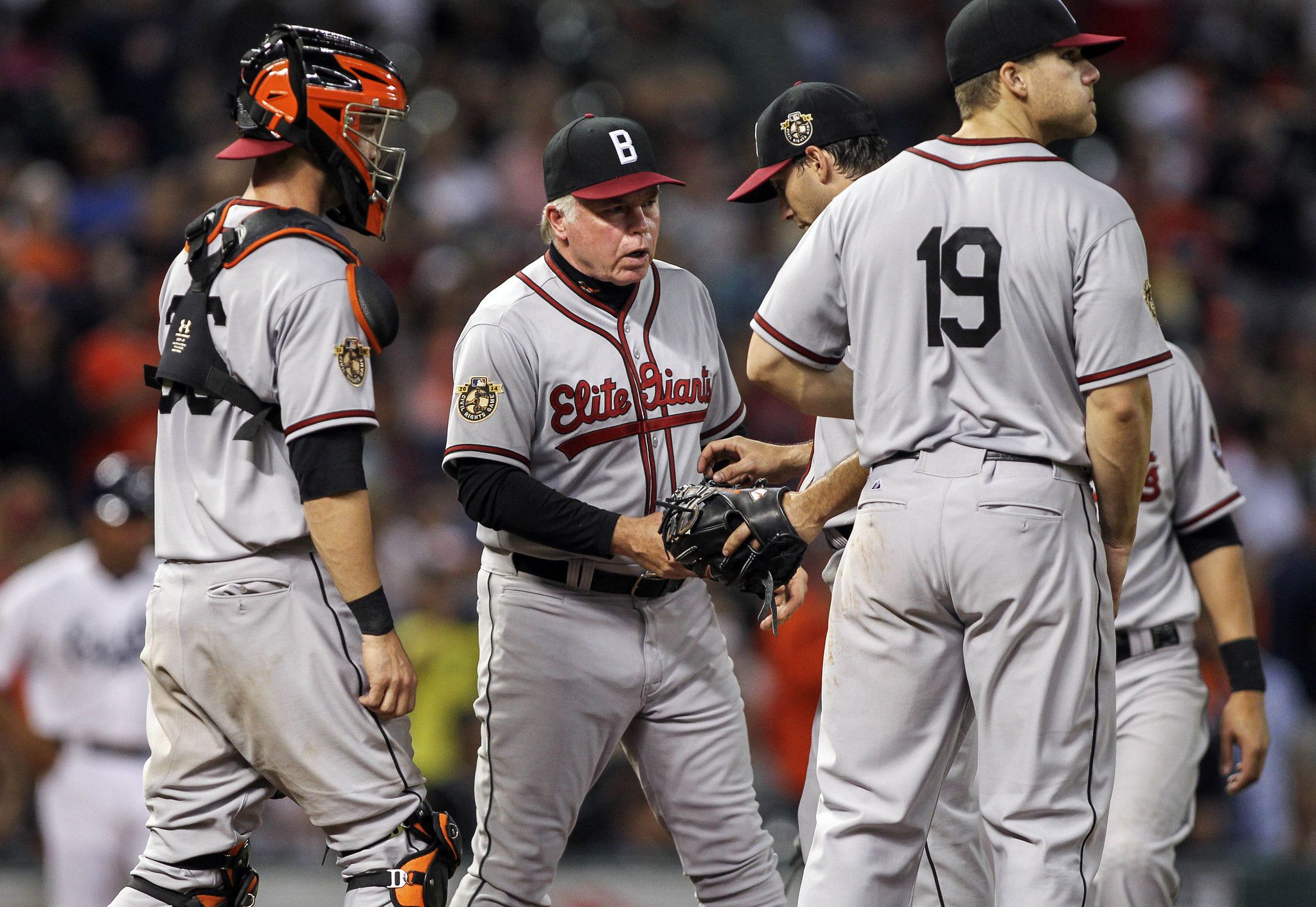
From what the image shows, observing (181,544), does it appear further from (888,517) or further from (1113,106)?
(1113,106)

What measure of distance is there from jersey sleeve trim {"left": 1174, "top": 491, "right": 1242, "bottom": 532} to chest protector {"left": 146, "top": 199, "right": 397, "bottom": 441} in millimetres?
2516

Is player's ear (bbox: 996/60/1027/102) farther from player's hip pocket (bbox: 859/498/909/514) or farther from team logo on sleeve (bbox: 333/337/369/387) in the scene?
team logo on sleeve (bbox: 333/337/369/387)

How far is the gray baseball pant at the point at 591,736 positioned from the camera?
416 centimetres

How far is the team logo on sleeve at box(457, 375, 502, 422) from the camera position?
411cm

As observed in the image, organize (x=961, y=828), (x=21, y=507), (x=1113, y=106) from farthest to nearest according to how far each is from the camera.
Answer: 1. (x=1113, y=106)
2. (x=21, y=507)
3. (x=961, y=828)

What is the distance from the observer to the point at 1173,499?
15.9ft

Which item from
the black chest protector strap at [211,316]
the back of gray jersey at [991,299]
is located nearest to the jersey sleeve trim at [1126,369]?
the back of gray jersey at [991,299]

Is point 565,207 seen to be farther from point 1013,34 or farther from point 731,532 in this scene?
point 1013,34

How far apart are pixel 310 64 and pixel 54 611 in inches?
151

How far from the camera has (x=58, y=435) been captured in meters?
8.95

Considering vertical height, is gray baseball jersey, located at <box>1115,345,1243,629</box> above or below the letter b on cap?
below

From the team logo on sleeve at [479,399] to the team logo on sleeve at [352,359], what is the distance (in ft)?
1.37

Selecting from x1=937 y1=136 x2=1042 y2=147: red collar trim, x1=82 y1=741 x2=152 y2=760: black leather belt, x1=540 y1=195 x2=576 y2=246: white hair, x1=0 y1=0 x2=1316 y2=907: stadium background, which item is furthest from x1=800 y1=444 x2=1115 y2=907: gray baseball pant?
x1=82 y1=741 x2=152 y2=760: black leather belt

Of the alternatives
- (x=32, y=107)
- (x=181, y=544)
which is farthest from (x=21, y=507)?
(x=181, y=544)
